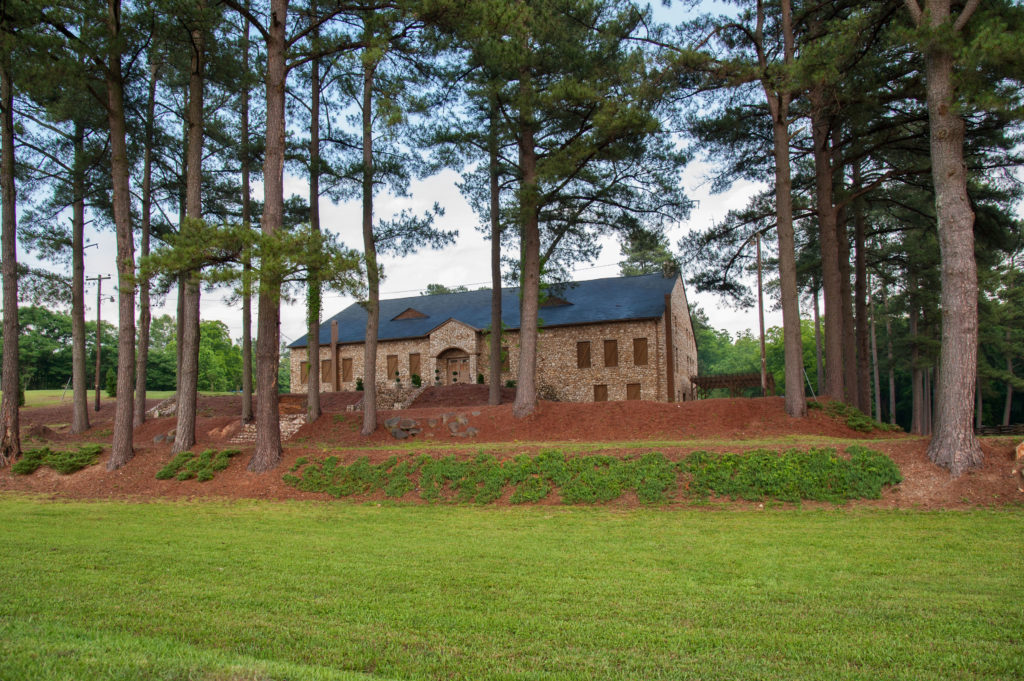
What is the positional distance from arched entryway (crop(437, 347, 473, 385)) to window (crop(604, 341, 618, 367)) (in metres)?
6.63

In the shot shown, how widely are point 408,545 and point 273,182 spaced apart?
8833 millimetres

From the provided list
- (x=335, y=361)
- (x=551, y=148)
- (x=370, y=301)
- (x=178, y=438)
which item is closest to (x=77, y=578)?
(x=178, y=438)

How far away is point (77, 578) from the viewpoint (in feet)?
19.0

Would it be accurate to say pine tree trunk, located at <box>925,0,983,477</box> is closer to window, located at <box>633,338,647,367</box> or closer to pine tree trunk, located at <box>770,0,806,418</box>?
pine tree trunk, located at <box>770,0,806,418</box>

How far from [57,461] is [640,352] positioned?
67.7 ft

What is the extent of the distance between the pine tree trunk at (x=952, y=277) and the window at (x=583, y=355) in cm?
1885

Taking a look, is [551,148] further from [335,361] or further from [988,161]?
[335,361]

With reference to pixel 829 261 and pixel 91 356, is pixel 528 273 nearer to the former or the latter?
pixel 829 261

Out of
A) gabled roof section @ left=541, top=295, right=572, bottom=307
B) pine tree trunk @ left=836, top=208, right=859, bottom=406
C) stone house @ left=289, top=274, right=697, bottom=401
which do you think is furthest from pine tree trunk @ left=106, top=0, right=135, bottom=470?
pine tree trunk @ left=836, top=208, right=859, bottom=406

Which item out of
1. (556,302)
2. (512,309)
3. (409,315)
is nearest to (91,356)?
(409,315)

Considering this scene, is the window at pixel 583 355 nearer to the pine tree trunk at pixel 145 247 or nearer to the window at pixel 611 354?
the window at pixel 611 354

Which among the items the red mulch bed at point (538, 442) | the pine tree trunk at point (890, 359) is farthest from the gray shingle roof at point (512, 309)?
the pine tree trunk at point (890, 359)

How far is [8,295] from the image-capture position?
600 inches

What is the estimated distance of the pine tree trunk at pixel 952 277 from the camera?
10000mm
